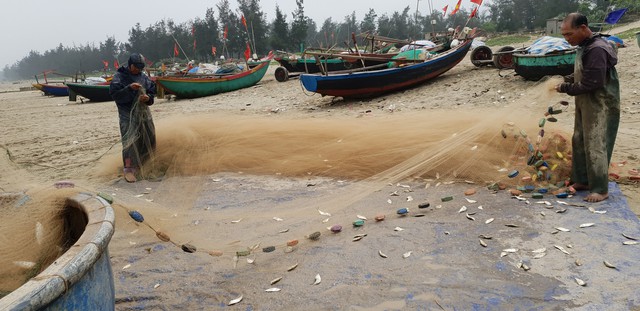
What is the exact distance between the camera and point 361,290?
8.57ft

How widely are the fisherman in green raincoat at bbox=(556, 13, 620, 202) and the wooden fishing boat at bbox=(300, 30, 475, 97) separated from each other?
6.74 metres

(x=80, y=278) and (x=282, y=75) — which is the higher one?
(x=282, y=75)

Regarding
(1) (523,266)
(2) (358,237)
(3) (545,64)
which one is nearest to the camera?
(1) (523,266)

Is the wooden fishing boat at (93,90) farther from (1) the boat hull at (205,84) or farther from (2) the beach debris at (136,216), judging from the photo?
(2) the beach debris at (136,216)

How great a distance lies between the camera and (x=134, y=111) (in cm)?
521

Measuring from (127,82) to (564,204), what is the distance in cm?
506

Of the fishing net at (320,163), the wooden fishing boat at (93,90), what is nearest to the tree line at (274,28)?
the wooden fishing boat at (93,90)

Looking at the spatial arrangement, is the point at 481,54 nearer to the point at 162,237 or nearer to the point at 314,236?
the point at 314,236

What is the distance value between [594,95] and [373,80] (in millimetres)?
7053

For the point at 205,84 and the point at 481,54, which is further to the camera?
the point at 205,84

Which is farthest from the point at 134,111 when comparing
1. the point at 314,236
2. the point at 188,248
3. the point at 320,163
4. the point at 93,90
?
the point at 93,90

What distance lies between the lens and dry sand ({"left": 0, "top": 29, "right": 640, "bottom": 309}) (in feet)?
9.48

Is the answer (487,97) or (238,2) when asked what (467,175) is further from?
(238,2)

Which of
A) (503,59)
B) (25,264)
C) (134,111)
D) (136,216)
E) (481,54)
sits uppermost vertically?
(481,54)
